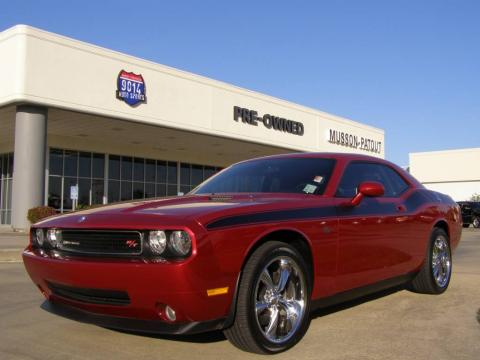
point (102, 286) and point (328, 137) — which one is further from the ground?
point (328, 137)

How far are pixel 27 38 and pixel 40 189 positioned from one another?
213 inches

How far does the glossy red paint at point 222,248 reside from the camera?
342 cm

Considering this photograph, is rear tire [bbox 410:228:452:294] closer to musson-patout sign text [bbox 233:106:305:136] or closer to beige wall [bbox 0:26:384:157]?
beige wall [bbox 0:26:384:157]

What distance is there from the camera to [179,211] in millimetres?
3738

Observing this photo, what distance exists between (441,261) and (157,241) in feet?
13.1

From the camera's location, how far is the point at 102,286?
141 inches

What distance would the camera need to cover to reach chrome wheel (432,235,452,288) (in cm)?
610

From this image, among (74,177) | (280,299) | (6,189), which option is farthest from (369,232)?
(6,189)

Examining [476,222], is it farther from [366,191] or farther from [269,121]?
[366,191]

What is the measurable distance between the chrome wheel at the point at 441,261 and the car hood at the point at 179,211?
2288 millimetres

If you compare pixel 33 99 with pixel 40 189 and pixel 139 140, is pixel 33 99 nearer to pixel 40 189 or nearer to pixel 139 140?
pixel 40 189

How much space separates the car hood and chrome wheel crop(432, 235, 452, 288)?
229cm

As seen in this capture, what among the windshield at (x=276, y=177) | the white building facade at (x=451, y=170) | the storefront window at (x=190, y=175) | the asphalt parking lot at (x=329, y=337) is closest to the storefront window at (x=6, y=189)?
the storefront window at (x=190, y=175)

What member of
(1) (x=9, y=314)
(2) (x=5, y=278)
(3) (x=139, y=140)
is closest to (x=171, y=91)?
(3) (x=139, y=140)
